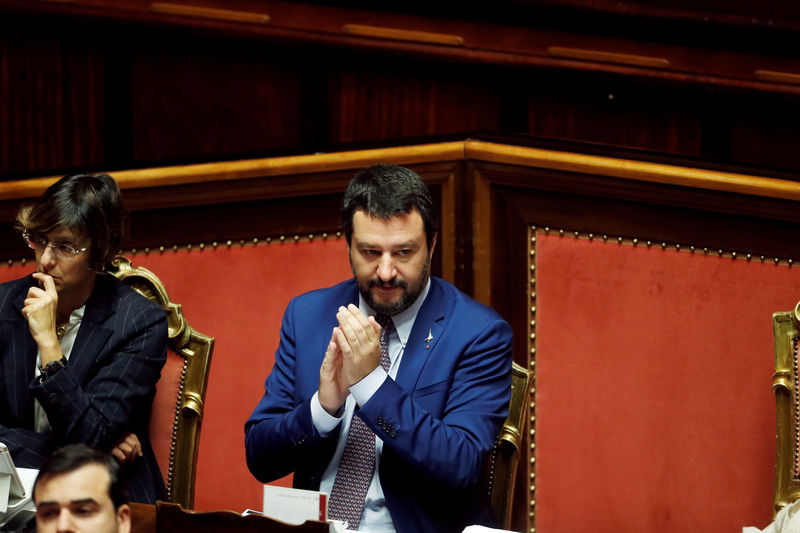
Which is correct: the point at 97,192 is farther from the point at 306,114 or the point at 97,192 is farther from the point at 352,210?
the point at 306,114

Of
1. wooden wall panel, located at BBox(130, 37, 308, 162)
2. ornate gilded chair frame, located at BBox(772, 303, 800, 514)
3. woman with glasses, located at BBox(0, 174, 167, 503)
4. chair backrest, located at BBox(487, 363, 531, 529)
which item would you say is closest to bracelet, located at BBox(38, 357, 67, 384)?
woman with glasses, located at BBox(0, 174, 167, 503)

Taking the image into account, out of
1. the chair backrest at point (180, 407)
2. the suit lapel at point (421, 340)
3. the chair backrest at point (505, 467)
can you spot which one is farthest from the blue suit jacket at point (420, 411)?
the chair backrest at point (180, 407)

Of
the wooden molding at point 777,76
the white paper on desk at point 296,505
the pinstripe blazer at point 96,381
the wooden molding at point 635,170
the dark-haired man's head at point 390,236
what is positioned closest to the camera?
the white paper on desk at point 296,505

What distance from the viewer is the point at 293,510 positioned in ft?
5.07

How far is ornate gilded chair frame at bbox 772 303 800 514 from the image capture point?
2111 millimetres

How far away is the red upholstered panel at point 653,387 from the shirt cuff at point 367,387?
0.93m

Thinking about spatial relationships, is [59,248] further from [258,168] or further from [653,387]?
[653,387]

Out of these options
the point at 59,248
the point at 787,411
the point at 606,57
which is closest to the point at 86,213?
the point at 59,248

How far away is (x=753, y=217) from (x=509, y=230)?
1.86ft

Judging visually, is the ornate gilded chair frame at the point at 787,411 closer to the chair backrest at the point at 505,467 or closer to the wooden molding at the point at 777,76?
the chair backrest at the point at 505,467

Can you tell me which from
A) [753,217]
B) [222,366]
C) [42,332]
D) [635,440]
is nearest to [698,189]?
[753,217]

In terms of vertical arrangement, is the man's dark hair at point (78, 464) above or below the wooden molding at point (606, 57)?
below

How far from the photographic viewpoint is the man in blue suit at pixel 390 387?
1.79 meters

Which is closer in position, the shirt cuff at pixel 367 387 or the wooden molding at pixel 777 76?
the shirt cuff at pixel 367 387
